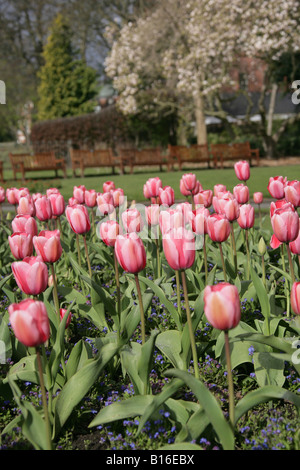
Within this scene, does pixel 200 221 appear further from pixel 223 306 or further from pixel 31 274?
pixel 223 306

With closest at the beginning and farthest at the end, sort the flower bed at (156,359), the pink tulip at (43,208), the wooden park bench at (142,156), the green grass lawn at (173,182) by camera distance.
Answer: the flower bed at (156,359) → the pink tulip at (43,208) → the green grass lawn at (173,182) → the wooden park bench at (142,156)

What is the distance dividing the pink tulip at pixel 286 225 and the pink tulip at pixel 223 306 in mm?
724

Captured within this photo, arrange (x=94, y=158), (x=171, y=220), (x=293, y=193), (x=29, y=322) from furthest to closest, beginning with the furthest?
(x=94, y=158) < (x=293, y=193) < (x=171, y=220) < (x=29, y=322)

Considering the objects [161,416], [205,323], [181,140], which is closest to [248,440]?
[161,416]

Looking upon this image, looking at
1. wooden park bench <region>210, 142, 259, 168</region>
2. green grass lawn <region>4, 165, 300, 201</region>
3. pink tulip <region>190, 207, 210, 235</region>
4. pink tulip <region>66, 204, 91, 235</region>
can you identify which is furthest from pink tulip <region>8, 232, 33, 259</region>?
wooden park bench <region>210, 142, 259, 168</region>

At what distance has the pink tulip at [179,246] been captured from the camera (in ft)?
5.80

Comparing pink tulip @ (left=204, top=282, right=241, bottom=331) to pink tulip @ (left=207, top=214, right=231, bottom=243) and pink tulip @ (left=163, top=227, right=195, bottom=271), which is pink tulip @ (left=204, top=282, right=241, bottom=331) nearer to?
pink tulip @ (left=163, top=227, right=195, bottom=271)

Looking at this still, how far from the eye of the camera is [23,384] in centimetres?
236

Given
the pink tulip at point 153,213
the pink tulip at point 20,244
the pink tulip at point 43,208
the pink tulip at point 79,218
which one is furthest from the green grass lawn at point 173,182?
the pink tulip at point 20,244

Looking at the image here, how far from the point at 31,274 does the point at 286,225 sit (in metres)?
1.00

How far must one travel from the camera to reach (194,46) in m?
17.1

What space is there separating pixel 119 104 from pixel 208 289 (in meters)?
20.4

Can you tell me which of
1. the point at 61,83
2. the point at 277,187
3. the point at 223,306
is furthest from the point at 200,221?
the point at 61,83

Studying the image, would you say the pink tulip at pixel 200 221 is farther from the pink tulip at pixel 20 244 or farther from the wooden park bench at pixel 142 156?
the wooden park bench at pixel 142 156
